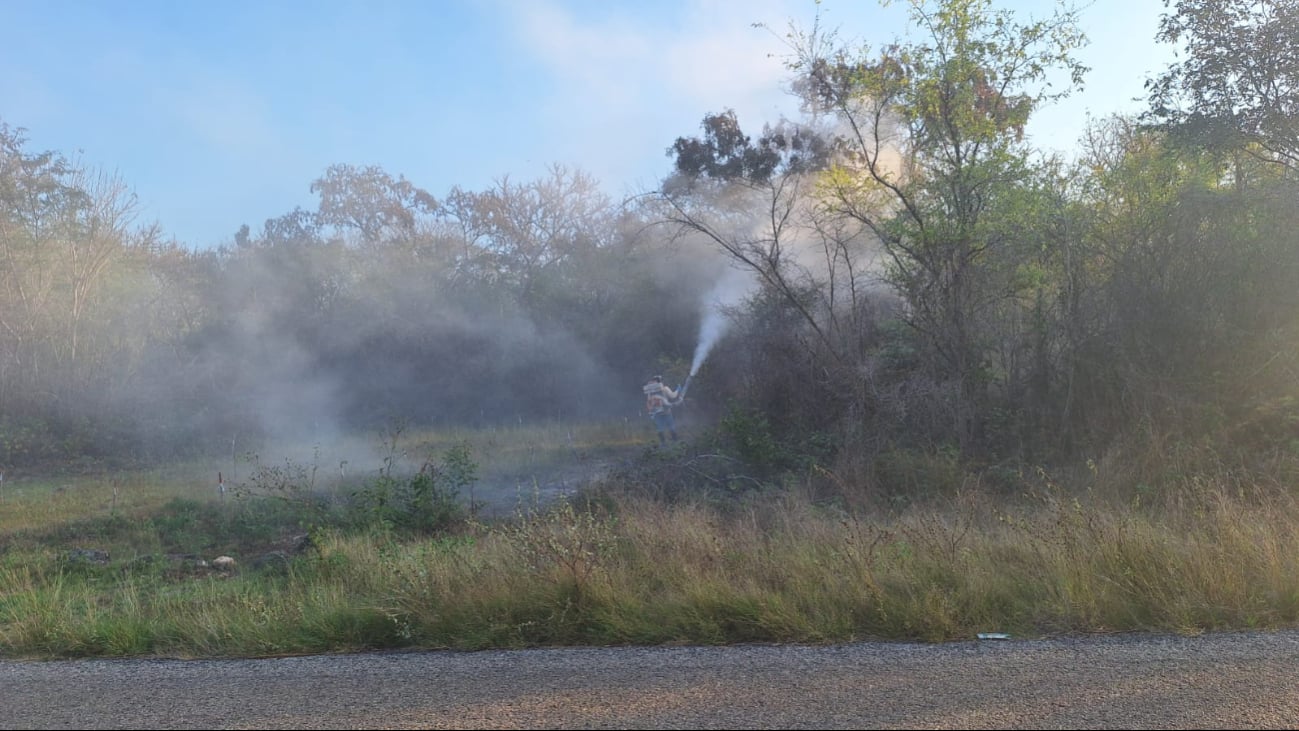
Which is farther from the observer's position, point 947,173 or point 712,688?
point 947,173

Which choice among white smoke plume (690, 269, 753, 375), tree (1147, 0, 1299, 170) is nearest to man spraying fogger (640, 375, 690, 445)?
white smoke plume (690, 269, 753, 375)

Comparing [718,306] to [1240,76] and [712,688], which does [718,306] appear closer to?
[1240,76]

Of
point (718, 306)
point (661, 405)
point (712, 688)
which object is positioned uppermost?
point (718, 306)

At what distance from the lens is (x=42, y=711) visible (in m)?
4.51

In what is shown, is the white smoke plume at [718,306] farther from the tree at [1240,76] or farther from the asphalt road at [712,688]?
the asphalt road at [712,688]

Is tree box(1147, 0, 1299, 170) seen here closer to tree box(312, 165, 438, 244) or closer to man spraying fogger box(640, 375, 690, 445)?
man spraying fogger box(640, 375, 690, 445)

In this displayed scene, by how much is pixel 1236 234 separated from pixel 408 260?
969 inches

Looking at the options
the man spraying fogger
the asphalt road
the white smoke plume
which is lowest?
the asphalt road

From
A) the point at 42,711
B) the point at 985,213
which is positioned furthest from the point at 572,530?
the point at 985,213

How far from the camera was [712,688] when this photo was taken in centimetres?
448

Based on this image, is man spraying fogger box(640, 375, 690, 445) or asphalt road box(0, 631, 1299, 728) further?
man spraying fogger box(640, 375, 690, 445)

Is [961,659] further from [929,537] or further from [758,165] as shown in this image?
[758,165]

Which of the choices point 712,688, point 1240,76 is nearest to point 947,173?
point 1240,76

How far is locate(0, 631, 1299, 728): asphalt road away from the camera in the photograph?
4043 millimetres
